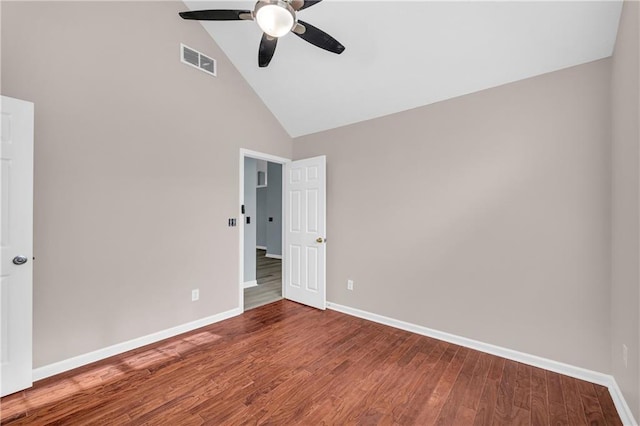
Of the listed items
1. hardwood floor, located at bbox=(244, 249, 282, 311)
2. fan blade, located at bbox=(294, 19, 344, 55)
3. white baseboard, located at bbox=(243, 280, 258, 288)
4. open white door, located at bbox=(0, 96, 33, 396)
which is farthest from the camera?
white baseboard, located at bbox=(243, 280, 258, 288)

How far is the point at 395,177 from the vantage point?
3217 mm

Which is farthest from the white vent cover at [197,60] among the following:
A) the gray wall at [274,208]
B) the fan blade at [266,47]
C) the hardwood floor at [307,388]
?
the gray wall at [274,208]

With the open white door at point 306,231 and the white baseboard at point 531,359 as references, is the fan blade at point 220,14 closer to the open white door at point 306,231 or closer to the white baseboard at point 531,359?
the open white door at point 306,231

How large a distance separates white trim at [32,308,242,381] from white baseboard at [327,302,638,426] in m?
2.00

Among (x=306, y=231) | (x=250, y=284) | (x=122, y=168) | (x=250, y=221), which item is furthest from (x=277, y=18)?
(x=250, y=284)

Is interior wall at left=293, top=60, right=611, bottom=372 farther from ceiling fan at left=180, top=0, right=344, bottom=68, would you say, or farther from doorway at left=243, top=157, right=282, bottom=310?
doorway at left=243, top=157, right=282, bottom=310

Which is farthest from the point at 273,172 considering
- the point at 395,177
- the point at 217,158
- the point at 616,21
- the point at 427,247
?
the point at 616,21

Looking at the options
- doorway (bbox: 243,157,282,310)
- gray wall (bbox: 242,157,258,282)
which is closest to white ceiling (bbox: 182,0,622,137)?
gray wall (bbox: 242,157,258,282)

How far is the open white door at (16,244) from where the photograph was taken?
1902 millimetres

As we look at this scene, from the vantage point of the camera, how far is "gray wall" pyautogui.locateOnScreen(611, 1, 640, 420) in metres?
1.60

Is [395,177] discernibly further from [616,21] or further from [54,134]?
[54,134]

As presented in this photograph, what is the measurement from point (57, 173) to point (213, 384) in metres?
2.14

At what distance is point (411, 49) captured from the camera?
2.57 metres

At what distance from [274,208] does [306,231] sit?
14.8ft
